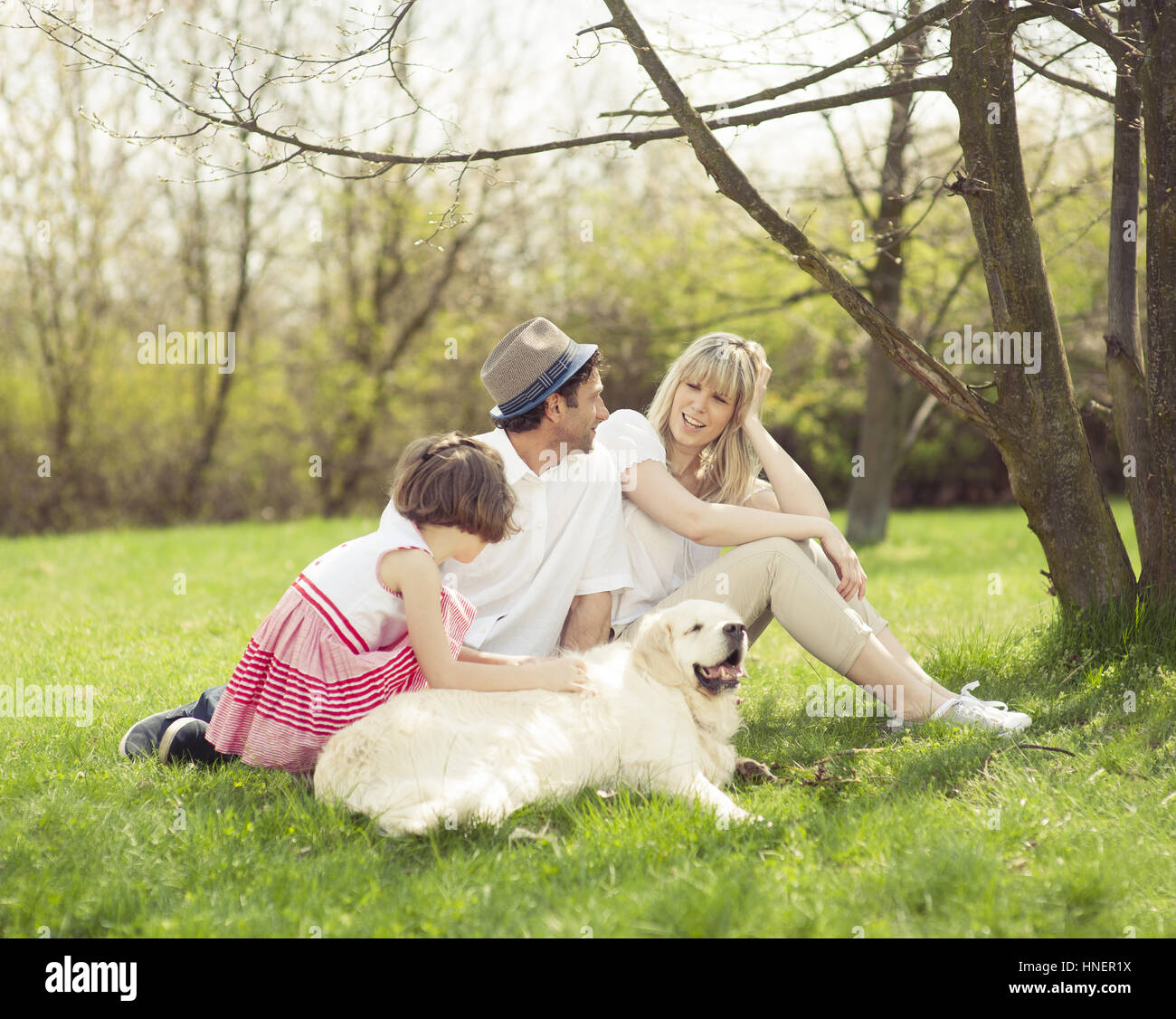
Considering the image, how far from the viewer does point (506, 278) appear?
49.9ft

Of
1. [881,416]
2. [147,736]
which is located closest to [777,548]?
[147,736]

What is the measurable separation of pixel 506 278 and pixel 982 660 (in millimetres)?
11952

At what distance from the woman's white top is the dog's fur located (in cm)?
57

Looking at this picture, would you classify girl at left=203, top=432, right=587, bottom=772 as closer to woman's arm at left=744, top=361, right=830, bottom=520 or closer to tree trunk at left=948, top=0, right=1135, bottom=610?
woman's arm at left=744, top=361, right=830, bottom=520

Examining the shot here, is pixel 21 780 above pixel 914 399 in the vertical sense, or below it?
below

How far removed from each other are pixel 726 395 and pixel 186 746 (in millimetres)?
2436

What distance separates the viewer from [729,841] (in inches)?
107

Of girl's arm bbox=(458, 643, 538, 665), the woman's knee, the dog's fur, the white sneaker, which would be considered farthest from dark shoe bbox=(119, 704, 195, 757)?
the white sneaker

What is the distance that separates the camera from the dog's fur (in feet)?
9.23

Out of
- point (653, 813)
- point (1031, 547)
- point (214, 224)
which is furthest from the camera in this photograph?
point (214, 224)

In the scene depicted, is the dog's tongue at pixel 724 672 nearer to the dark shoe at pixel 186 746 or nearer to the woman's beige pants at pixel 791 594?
the woman's beige pants at pixel 791 594

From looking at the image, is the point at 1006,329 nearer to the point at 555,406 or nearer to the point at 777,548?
the point at 777,548
